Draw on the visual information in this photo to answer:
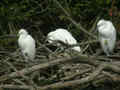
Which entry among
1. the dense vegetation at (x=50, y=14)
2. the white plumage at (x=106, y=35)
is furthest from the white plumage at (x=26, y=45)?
the white plumage at (x=106, y=35)

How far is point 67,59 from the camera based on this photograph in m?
4.52

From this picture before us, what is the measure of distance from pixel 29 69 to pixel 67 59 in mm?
521

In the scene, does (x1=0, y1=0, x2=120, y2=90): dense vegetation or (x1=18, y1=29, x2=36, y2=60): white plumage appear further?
(x1=0, y1=0, x2=120, y2=90): dense vegetation

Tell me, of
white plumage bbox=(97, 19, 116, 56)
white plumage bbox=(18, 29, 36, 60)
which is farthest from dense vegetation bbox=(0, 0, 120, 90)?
white plumage bbox=(97, 19, 116, 56)

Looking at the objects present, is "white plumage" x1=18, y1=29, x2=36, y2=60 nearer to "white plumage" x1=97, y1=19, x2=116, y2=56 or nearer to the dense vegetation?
the dense vegetation

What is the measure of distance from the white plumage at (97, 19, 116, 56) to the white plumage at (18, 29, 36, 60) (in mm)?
1288

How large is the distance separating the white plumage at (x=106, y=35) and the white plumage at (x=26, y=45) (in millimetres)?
1288

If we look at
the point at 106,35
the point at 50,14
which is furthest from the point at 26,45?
the point at 50,14

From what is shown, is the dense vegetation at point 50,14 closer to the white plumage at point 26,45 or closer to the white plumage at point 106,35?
the white plumage at point 26,45

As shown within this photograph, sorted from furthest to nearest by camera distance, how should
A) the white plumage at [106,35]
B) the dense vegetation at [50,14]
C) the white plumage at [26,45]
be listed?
the dense vegetation at [50,14]
the white plumage at [26,45]
the white plumage at [106,35]

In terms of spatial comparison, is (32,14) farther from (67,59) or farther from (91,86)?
(67,59)

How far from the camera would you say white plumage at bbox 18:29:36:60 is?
21.8 ft

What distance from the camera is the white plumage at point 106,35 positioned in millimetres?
6500

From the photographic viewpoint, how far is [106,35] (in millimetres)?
6555
